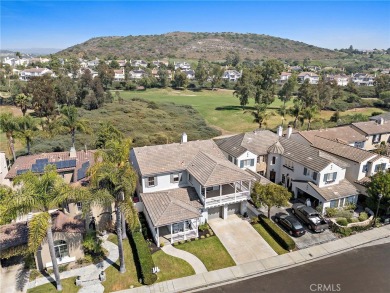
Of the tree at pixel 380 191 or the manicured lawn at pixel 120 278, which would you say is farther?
the tree at pixel 380 191

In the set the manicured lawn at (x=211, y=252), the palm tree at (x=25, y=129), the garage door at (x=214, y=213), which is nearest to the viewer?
the manicured lawn at (x=211, y=252)

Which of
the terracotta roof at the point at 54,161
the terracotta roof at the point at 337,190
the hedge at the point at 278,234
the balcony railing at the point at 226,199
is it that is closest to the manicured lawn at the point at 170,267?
the balcony railing at the point at 226,199

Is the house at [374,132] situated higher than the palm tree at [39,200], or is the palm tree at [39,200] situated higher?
the palm tree at [39,200]

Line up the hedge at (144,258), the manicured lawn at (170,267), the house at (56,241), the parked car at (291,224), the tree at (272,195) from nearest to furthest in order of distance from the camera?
the hedge at (144,258) → the house at (56,241) → the manicured lawn at (170,267) → the parked car at (291,224) → the tree at (272,195)

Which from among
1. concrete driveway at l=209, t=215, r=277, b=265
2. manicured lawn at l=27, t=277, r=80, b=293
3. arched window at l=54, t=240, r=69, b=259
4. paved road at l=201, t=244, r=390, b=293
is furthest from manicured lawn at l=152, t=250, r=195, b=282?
arched window at l=54, t=240, r=69, b=259

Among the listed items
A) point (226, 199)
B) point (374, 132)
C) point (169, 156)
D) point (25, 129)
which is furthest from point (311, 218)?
point (25, 129)

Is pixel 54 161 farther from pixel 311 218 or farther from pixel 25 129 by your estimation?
pixel 311 218

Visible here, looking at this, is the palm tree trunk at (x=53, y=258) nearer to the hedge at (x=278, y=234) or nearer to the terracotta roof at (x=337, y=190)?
the hedge at (x=278, y=234)

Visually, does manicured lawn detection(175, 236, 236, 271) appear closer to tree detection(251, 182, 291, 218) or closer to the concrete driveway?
the concrete driveway
